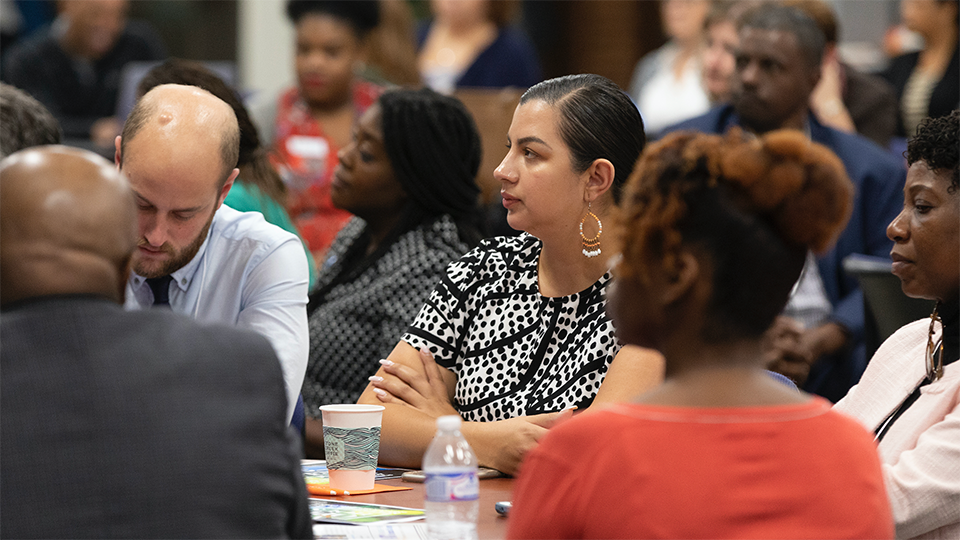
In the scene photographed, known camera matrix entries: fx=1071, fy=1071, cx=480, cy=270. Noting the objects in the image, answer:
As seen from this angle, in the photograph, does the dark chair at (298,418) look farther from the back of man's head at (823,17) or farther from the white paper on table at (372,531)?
the back of man's head at (823,17)

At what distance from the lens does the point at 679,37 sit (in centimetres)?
634

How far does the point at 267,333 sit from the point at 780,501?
4.07 feet

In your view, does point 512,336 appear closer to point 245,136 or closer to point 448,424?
point 448,424

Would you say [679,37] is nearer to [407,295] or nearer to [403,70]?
[403,70]

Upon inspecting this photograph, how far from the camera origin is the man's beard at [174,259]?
2.14 meters

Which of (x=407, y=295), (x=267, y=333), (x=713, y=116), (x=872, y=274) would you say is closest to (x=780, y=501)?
(x=267, y=333)

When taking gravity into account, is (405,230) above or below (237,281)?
below

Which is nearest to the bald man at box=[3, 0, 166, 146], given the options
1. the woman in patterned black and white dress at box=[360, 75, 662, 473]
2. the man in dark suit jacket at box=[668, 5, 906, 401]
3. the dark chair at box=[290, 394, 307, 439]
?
the man in dark suit jacket at box=[668, 5, 906, 401]

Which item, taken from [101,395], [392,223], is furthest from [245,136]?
[101,395]

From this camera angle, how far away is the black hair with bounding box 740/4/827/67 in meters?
4.01

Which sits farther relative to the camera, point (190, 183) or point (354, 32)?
point (354, 32)

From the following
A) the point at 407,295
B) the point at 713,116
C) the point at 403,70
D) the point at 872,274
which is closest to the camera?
the point at 872,274

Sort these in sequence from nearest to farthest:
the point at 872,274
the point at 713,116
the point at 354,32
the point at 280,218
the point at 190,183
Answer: the point at 190,183, the point at 872,274, the point at 280,218, the point at 713,116, the point at 354,32

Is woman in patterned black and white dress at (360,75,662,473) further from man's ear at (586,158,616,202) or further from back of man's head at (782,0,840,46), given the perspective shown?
back of man's head at (782,0,840,46)
